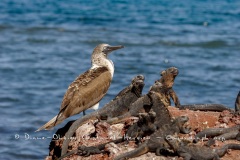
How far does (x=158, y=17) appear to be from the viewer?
42750mm

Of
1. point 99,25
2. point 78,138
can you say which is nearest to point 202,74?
point 78,138

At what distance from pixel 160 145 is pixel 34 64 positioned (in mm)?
17287

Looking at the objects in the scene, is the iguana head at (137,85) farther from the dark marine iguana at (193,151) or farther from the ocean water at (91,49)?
the ocean water at (91,49)

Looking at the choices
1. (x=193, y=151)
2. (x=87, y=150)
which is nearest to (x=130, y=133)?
(x=87, y=150)

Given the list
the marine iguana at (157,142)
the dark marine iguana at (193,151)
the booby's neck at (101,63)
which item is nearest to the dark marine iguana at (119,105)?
the marine iguana at (157,142)

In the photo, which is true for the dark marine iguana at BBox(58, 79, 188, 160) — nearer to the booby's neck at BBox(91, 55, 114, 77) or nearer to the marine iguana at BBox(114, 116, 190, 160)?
the marine iguana at BBox(114, 116, 190, 160)

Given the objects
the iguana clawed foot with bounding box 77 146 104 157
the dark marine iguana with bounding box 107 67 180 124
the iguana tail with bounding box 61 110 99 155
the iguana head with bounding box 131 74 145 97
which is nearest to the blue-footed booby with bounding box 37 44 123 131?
the iguana tail with bounding box 61 110 99 155

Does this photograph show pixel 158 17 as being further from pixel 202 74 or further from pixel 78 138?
pixel 78 138

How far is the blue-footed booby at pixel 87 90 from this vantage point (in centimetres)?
1074

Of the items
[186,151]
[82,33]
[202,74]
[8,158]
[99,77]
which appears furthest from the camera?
[82,33]

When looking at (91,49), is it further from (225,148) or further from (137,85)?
(225,148)

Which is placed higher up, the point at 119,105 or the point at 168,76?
the point at 168,76

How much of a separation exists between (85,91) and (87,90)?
0.04 m

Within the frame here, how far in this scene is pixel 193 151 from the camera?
816 cm
